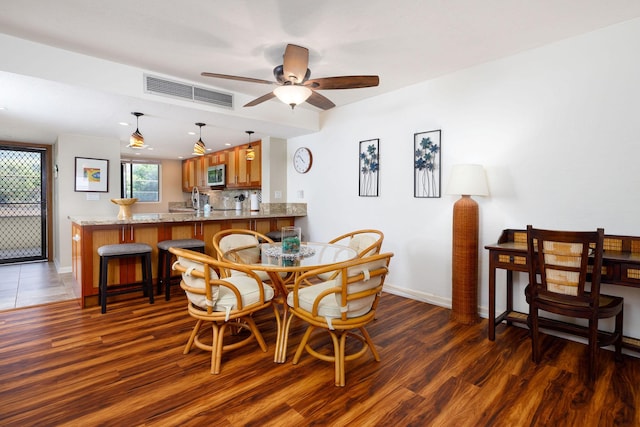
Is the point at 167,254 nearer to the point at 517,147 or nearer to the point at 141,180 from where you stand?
the point at 517,147

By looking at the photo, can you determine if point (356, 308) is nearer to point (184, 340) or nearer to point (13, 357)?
point (184, 340)

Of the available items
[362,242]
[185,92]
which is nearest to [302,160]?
[185,92]

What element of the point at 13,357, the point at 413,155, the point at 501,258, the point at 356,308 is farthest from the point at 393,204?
the point at 13,357

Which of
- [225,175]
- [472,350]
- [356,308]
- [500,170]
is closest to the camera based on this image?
[356,308]

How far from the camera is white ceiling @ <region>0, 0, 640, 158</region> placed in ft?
7.00

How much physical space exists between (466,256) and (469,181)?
2.21 ft

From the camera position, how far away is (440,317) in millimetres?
3105

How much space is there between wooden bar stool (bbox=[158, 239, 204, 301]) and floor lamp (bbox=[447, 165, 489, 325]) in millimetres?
2736

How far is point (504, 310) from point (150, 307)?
11.4 feet

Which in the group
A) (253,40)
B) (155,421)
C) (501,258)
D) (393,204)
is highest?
(253,40)

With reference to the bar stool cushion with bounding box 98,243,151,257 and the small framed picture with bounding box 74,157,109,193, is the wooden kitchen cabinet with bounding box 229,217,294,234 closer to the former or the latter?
the bar stool cushion with bounding box 98,243,151,257

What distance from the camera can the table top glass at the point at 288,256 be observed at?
211 centimetres

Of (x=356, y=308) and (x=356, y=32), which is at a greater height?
(x=356, y=32)

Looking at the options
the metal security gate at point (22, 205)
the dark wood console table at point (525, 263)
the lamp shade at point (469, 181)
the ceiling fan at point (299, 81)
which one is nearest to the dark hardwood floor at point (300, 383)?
the dark wood console table at point (525, 263)
